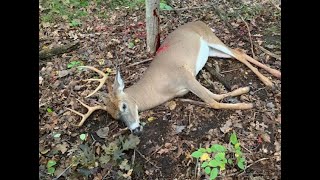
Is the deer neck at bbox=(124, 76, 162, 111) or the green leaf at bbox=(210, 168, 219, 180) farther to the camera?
the deer neck at bbox=(124, 76, 162, 111)

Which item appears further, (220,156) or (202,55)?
(202,55)

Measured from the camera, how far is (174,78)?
19.1ft

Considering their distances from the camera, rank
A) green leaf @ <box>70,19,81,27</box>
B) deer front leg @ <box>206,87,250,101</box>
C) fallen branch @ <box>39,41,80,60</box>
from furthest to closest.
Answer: green leaf @ <box>70,19,81,27</box>
fallen branch @ <box>39,41,80,60</box>
deer front leg @ <box>206,87,250,101</box>

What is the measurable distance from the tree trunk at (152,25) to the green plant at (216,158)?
252 cm

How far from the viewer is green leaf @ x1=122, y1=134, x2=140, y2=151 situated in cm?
489

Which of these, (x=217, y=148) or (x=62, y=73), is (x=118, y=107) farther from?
(x=62, y=73)

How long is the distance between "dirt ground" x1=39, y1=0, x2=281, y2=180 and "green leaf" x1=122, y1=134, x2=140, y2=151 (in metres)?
0.07

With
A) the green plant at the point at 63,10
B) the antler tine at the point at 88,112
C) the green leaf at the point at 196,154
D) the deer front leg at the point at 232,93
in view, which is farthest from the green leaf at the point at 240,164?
the green plant at the point at 63,10

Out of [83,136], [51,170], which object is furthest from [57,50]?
[51,170]

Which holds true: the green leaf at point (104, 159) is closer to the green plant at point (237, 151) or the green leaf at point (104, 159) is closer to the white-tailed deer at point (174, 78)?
the white-tailed deer at point (174, 78)

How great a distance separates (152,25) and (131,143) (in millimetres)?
2367

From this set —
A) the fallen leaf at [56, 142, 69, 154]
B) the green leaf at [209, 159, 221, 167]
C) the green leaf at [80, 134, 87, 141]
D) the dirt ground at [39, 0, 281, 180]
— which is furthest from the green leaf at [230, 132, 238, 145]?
the fallen leaf at [56, 142, 69, 154]

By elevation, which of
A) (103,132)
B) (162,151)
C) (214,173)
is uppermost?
(214,173)

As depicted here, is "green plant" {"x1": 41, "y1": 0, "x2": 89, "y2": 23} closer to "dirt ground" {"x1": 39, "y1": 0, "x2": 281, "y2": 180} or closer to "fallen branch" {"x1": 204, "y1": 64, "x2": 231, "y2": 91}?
"dirt ground" {"x1": 39, "y1": 0, "x2": 281, "y2": 180}
